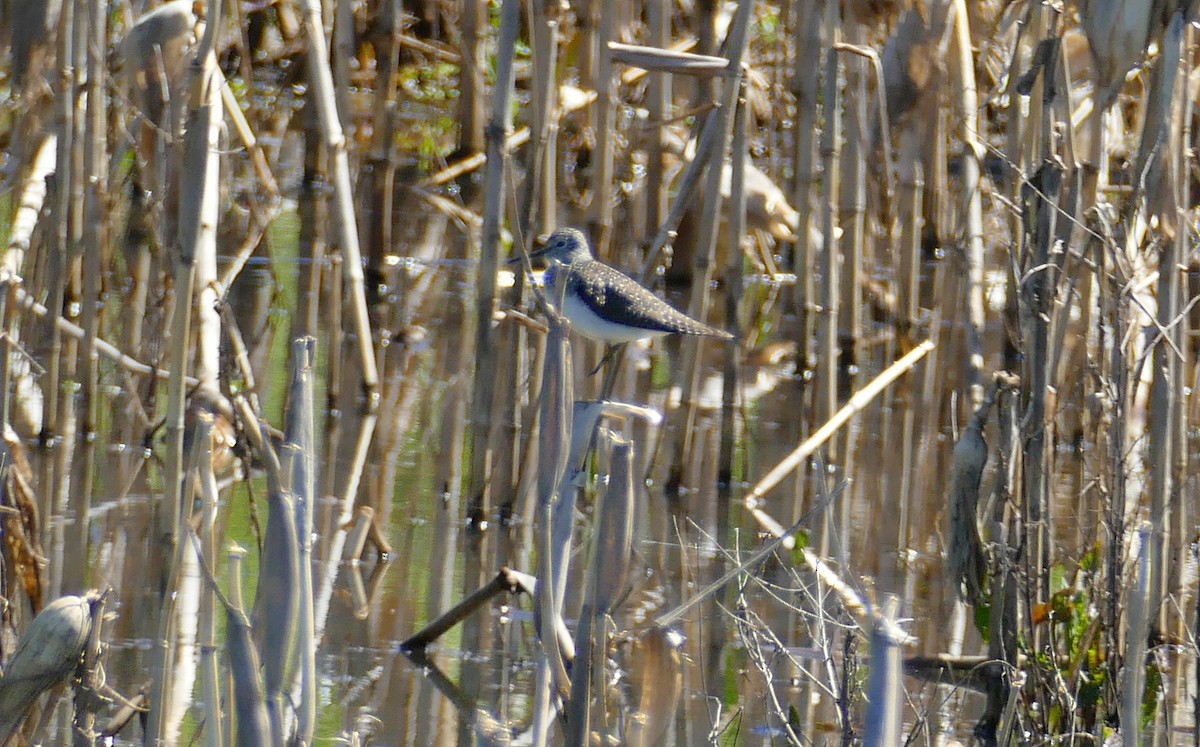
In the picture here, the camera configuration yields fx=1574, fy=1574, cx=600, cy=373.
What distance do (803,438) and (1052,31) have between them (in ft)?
9.86

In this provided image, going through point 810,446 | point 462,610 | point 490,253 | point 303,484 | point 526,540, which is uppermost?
point 490,253

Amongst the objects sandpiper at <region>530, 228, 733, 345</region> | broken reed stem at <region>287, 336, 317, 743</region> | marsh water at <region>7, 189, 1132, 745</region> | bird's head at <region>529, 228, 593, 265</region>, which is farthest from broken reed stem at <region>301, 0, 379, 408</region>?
broken reed stem at <region>287, 336, 317, 743</region>

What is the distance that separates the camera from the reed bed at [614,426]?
248 cm

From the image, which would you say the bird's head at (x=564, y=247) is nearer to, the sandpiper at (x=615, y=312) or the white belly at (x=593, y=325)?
the sandpiper at (x=615, y=312)

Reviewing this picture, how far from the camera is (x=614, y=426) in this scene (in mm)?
6082

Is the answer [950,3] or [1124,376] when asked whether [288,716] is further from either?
[950,3]

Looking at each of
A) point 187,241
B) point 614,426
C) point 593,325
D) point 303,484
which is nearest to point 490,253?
point 593,325

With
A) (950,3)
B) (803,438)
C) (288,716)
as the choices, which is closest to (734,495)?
(803,438)

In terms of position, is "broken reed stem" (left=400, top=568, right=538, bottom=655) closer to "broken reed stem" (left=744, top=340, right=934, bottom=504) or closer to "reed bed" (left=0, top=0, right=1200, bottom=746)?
"reed bed" (left=0, top=0, right=1200, bottom=746)

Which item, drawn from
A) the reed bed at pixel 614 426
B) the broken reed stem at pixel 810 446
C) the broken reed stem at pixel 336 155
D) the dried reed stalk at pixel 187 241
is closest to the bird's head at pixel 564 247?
the reed bed at pixel 614 426

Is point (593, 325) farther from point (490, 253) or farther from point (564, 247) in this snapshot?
point (564, 247)

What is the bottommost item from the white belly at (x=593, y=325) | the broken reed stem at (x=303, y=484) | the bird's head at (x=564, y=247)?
the broken reed stem at (x=303, y=484)

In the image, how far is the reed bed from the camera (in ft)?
8.13

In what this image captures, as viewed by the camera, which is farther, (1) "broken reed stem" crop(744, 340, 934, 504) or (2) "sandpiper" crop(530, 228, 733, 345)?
(1) "broken reed stem" crop(744, 340, 934, 504)
